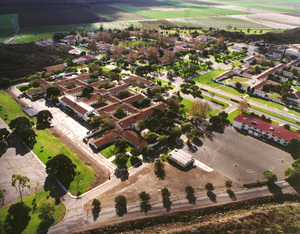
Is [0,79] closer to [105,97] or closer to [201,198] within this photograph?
[105,97]

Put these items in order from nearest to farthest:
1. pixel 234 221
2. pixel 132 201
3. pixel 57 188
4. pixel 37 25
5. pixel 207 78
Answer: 1. pixel 234 221
2. pixel 132 201
3. pixel 57 188
4. pixel 207 78
5. pixel 37 25

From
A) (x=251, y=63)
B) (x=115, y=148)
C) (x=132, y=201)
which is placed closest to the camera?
(x=132, y=201)

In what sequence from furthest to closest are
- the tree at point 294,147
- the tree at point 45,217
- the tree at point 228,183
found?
the tree at point 294,147, the tree at point 228,183, the tree at point 45,217

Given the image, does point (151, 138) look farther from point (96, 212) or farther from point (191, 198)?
point (96, 212)

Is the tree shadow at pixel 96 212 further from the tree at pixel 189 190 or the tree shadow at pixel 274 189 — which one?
the tree shadow at pixel 274 189

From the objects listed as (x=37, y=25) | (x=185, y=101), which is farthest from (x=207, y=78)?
(x=37, y=25)

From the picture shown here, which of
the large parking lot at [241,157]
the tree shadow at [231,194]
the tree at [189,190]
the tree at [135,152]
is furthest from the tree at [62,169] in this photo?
the tree shadow at [231,194]

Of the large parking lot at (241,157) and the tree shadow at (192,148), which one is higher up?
the large parking lot at (241,157)

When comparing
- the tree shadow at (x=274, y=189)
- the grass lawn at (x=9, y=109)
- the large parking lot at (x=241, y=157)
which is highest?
the large parking lot at (x=241, y=157)
